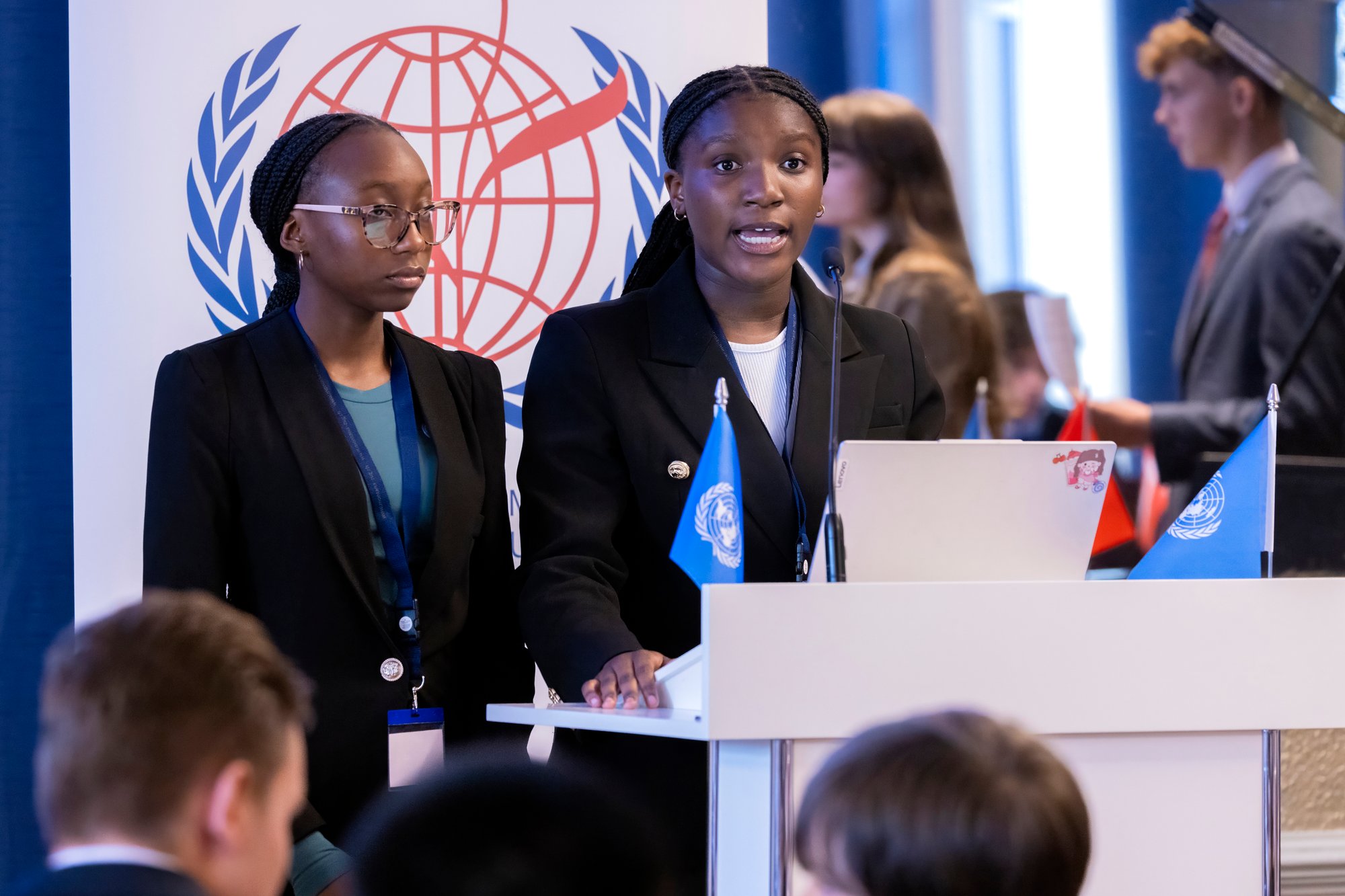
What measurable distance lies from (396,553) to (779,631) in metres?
0.98

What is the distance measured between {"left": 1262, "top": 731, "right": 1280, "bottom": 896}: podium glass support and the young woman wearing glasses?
4.44 feet

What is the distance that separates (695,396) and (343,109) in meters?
1.37

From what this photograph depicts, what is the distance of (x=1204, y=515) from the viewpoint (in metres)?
2.42

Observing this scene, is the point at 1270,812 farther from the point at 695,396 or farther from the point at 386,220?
the point at 386,220

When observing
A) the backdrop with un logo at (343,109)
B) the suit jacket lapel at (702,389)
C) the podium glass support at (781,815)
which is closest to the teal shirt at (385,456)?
the suit jacket lapel at (702,389)

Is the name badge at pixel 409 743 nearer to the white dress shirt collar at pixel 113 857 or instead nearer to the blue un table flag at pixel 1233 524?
the blue un table flag at pixel 1233 524

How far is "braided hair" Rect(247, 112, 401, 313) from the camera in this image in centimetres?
292

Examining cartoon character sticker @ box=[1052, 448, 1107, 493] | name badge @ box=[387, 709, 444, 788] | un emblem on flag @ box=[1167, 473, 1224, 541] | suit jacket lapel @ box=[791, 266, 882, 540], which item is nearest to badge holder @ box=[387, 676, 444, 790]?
name badge @ box=[387, 709, 444, 788]

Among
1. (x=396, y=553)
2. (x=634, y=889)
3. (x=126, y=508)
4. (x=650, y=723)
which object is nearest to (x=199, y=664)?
(x=634, y=889)

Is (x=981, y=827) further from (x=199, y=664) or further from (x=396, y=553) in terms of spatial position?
(x=396, y=553)

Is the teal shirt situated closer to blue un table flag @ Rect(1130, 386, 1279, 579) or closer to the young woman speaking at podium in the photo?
the young woman speaking at podium

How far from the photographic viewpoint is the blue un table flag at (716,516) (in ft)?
7.53

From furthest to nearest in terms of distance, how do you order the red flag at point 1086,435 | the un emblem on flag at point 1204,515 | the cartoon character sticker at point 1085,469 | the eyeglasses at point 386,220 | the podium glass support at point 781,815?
the red flag at point 1086,435, the eyeglasses at point 386,220, the un emblem on flag at point 1204,515, the cartoon character sticker at point 1085,469, the podium glass support at point 781,815

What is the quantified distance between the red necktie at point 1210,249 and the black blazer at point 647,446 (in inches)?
70.0
